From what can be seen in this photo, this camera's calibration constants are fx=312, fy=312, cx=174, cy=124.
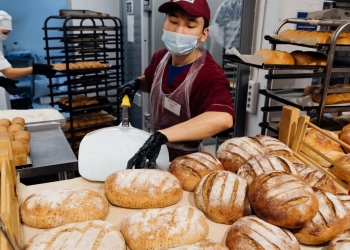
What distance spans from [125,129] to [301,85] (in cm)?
204

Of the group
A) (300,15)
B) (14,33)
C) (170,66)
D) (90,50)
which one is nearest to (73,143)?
(90,50)

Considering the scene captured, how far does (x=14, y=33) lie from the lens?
174 inches

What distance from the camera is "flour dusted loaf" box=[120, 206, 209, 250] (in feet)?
3.03

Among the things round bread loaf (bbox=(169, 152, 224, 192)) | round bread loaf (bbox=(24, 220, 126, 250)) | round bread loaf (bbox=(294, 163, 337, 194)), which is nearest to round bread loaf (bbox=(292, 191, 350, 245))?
round bread loaf (bbox=(294, 163, 337, 194))

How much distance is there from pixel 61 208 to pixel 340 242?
864 millimetres

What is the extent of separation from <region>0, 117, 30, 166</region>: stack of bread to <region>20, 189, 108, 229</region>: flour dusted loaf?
0.67 meters

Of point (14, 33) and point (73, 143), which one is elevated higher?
point (14, 33)

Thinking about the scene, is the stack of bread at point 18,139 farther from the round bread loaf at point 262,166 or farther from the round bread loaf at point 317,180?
the round bread loaf at point 317,180

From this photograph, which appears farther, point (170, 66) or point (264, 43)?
point (264, 43)

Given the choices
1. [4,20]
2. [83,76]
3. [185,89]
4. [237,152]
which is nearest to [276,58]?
[185,89]

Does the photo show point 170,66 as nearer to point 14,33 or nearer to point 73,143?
point 73,143

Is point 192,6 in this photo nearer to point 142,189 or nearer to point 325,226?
point 142,189

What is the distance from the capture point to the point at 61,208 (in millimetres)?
1027

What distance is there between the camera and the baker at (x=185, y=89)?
1.49 meters
